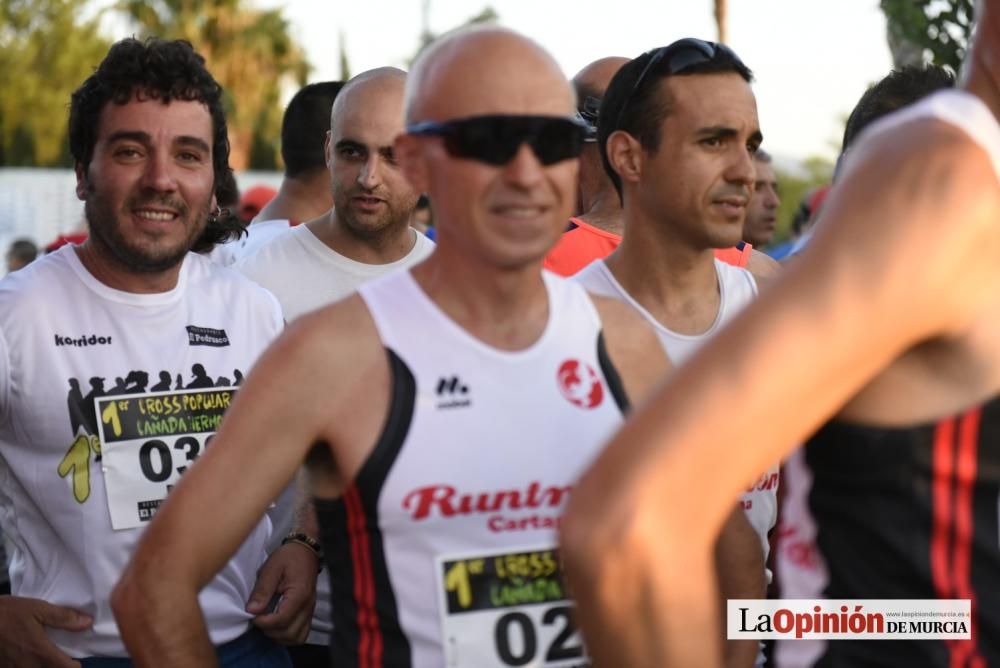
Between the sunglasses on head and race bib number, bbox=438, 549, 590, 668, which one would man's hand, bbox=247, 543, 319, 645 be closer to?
race bib number, bbox=438, 549, 590, 668

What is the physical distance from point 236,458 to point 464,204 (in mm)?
602

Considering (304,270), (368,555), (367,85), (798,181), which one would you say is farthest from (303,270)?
(798,181)

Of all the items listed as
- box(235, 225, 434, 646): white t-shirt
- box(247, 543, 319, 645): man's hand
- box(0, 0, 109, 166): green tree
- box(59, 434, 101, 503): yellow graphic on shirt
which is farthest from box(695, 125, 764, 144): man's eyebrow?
box(0, 0, 109, 166): green tree

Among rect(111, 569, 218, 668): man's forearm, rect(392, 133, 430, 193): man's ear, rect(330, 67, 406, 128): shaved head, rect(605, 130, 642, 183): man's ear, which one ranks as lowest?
rect(111, 569, 218, 668): man's forearm

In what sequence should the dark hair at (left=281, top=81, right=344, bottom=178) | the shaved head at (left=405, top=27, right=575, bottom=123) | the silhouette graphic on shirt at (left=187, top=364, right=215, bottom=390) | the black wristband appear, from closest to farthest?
1. the shaved head at (left=405, top=27, right=575, bottom=123)
2. the silhouette graphic on shirt at (left=187, top=364, right=215, bottom=390)
3. the black wristband
4. the dark hair at (left=281, top=81, right=344, bottom=178)

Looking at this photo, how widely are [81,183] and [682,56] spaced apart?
178cm

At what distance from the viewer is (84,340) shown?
3.34m

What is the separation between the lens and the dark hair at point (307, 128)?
6.21 meters

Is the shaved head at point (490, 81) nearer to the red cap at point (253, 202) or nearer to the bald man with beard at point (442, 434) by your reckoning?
the bald man with beard at point (442, 434)

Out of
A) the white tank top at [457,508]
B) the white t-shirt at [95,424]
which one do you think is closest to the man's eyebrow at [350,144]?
the white t-shirt at [95,424]

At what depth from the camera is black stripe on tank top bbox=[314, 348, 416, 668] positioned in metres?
2.29

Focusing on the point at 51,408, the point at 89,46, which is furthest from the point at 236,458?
the point at 89,46

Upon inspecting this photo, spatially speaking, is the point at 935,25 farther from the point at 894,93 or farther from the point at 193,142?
the point at 193,142

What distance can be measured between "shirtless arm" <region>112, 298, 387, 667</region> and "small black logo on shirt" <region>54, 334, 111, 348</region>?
110 centimetres
